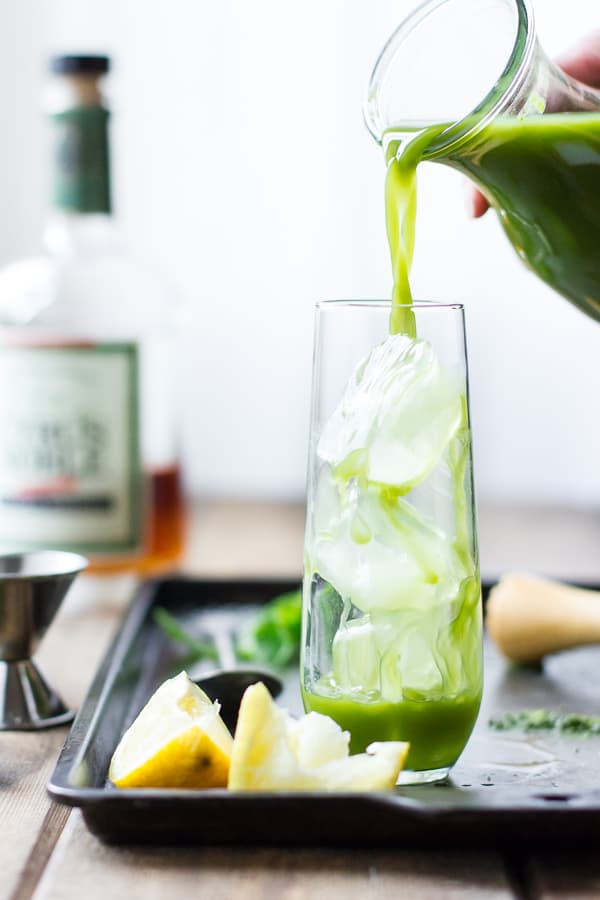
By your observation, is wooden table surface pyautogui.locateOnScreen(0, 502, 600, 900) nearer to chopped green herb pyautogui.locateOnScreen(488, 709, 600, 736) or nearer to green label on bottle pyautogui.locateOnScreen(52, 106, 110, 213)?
chopped green herb pyautogui.locateOnScreen(488, 709, 600, 736)

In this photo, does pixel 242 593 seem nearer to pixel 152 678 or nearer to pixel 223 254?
pixel 152 678

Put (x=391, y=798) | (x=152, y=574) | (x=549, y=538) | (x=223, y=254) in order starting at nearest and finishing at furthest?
(x=391, y=798)
(x=152, y=574)
(x=549, y=538)
(x=223, y=254)

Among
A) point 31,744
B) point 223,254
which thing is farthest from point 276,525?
point 31,744

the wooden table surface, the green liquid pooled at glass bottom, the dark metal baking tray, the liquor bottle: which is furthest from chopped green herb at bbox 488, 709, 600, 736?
the liquor bottle

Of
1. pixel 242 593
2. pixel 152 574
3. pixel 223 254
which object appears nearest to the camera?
pixel 242 593

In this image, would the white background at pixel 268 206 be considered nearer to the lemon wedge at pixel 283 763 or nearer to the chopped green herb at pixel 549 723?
the chopped green herb at pixel 549 723

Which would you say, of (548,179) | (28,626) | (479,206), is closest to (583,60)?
(479,206)
